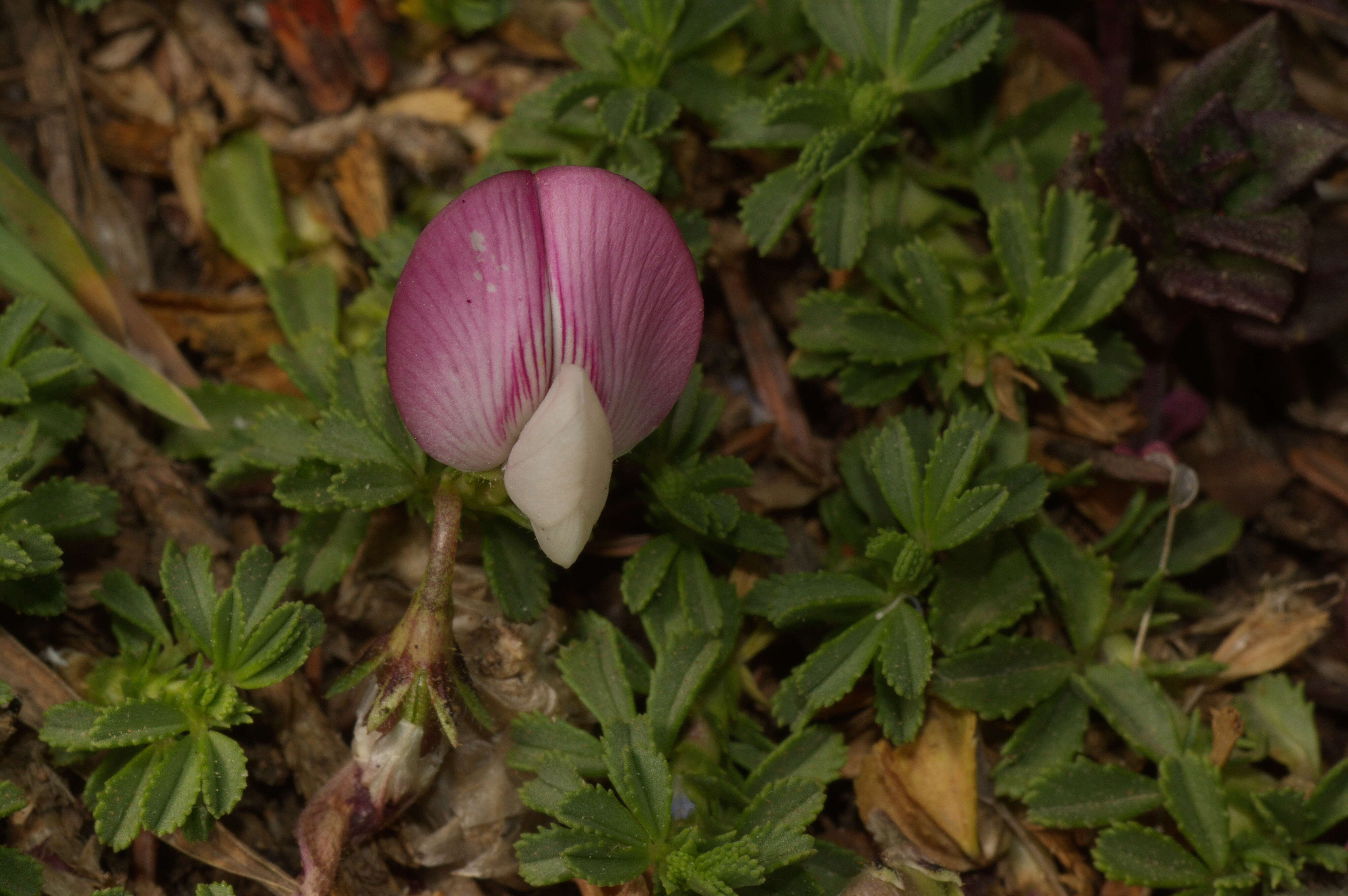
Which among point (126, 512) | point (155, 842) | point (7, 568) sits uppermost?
point (7, 568)

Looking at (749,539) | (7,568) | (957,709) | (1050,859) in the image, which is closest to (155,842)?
(7,568)

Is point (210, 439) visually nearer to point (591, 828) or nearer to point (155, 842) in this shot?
point (155, 842)

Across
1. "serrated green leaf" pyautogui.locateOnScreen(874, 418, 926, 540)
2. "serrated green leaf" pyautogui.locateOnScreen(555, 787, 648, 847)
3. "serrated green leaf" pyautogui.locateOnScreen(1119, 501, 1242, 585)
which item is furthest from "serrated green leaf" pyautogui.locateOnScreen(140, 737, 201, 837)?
"serrated green leaf" pyautogui.locateOnScreen(1119, 501, 1242, 585)

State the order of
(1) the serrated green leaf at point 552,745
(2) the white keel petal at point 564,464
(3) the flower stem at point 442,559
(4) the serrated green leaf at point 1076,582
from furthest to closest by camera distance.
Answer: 1. (4) the serrated green leaf at point 1076,582
2. (1) the serrated green leaf at point 552,745
3. (3) the flower stem at point 442,559
4. (2) the white keel petal at point 564,464

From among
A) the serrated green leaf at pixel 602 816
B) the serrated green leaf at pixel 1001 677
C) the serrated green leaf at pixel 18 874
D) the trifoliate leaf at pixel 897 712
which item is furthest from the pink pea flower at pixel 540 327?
the serrated green leaf at pixel 18 874

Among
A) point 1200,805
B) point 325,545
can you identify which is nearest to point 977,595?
point 1200,805

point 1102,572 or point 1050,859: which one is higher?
point 1102,572

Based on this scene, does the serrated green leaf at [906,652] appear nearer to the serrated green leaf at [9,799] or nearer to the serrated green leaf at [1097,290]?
the serrated green leaf at [1097,290]
